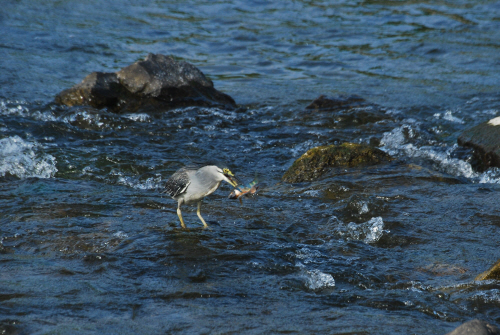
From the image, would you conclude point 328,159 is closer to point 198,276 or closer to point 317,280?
point 317,280

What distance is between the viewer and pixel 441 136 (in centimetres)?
948

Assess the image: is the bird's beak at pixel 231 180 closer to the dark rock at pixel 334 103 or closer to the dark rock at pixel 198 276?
the dark rock at pixel 198 276

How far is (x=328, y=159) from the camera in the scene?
7.59 m

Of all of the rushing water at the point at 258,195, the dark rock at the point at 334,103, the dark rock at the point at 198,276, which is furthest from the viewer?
the dark rock at the point at 334,103

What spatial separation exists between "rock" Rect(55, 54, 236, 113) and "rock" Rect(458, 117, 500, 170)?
4447mm

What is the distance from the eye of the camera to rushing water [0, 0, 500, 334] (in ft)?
13.9

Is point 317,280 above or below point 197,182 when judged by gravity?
below

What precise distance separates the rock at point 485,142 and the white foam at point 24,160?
6088mm

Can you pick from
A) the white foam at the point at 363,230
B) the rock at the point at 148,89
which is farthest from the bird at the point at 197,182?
the rock at the point at 148,89

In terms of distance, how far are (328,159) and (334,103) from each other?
3.24 m

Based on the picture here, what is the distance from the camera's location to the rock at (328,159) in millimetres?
7461

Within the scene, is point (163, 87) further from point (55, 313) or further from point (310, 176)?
point (55, 313)

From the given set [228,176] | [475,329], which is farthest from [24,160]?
[475,329]

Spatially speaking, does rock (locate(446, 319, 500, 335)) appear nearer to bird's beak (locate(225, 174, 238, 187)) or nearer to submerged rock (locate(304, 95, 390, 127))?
bird's beak (locate(225, 174, 238, 187))
